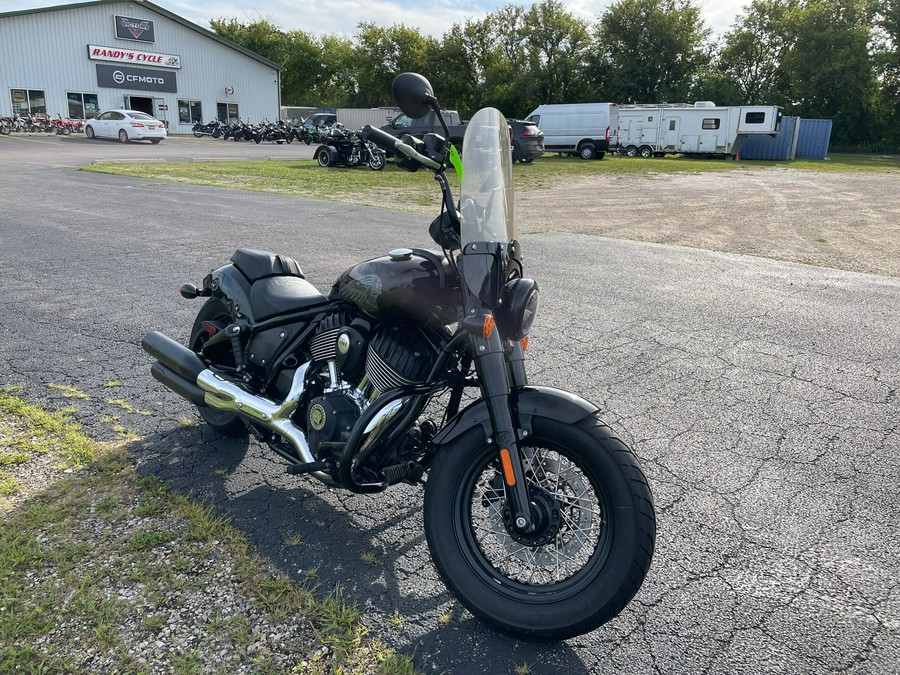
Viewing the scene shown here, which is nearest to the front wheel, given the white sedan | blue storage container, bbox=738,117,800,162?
the white sedan

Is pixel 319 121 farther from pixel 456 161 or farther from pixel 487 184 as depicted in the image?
pixel 487 184

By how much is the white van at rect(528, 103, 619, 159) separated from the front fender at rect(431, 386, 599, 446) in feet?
109

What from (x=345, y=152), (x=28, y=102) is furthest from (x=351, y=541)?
(x=28, y=102)

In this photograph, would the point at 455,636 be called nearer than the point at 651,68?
Yes

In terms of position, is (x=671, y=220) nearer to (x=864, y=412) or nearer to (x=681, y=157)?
(x=864, y=412)

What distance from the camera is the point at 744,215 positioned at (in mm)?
14000

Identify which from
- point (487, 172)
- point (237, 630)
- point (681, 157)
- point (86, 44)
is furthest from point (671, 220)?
point (86, 44)

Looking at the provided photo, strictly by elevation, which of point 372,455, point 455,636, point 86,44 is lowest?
point 455,636

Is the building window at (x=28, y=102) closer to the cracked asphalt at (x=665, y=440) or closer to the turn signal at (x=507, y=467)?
the cracked asphalt at (x=665, y=440)

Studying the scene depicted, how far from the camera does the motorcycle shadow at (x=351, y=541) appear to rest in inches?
91.7

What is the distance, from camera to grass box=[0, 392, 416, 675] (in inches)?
88.7

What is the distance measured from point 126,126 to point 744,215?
31190 mm

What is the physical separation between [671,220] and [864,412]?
370 inches

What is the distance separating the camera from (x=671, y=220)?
13.0 m
